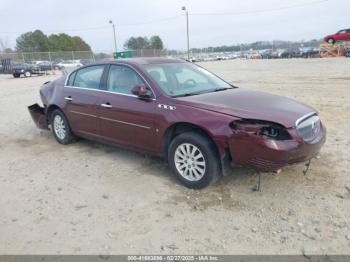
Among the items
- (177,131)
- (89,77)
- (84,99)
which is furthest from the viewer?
(89,77)

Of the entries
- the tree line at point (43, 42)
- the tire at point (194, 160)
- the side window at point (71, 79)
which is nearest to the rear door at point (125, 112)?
the tire at point (194, 160)

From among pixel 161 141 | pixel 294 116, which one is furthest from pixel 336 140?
pixel 161 141

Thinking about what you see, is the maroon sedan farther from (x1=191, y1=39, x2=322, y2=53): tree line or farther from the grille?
(x1=191, y1=39, x2=322, y2=53): tree line

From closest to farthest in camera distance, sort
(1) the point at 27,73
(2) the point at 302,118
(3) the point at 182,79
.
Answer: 1. (2) the point at 302,118
2. (3) the point at 182,79
3. (1) the point at 27,73

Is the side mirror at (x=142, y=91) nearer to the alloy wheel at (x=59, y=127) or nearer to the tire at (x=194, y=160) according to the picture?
the tire at (x=194, y=160)

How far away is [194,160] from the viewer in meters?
4.30

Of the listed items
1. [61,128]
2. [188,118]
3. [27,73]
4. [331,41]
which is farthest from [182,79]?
[331,41]

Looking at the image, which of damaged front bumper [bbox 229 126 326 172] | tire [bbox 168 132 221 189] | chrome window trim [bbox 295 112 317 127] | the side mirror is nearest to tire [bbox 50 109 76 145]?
the side mirror

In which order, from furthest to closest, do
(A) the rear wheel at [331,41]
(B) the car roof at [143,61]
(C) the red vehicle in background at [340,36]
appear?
(A) the rear wheel at [331,41] → (C) the red vehicle in background at [340,36] → (B) the car roof at [143,61]

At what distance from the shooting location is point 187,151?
14.3 ft

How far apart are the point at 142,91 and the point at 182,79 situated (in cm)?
75

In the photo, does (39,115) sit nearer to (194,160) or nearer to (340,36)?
(194,160)

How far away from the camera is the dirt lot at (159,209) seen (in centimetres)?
327

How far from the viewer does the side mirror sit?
466cm
